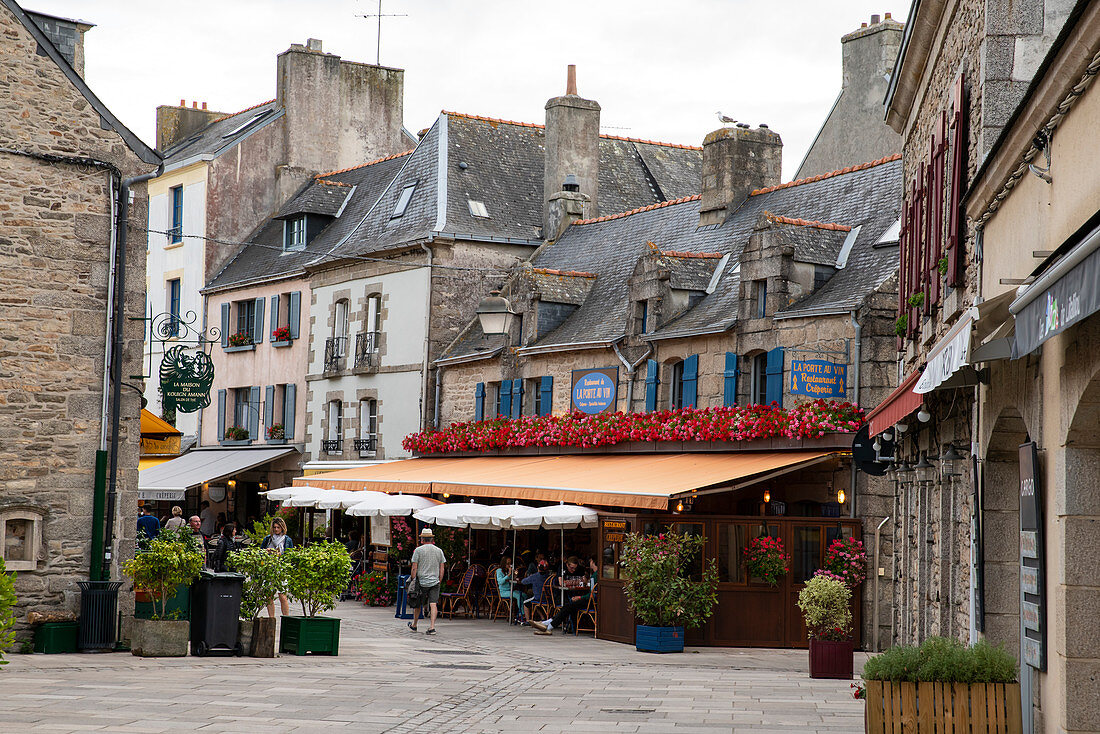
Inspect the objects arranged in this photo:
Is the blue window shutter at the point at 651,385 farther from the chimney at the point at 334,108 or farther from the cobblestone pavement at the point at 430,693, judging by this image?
the chimney at the point at 334,108

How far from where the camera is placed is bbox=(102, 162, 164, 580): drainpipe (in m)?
14.6

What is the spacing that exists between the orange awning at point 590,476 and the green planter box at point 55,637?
5.95 metres

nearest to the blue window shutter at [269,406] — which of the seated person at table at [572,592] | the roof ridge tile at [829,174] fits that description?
the roof ridge tile at [829,174]

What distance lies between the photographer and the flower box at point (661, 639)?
52.7 ft

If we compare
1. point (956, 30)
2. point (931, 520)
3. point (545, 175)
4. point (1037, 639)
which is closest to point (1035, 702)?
point (1037, 639)

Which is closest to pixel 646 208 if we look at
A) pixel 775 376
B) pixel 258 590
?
pixel 775 376

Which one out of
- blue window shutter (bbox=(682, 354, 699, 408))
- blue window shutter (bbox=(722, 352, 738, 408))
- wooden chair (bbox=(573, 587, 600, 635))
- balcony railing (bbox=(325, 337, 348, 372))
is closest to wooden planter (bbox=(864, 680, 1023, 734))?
wooden chair (bbox=(573, 587, 600, 635))

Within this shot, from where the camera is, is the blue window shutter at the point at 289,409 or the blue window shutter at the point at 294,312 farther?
the blue window shutter at the point at 294,312

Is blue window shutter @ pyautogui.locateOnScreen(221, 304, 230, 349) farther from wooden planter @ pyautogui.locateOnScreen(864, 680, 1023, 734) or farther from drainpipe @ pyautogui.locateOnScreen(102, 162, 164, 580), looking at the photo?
wooden planter @ pyautogui.locateOnScreen(864, 680, 1023, 734)

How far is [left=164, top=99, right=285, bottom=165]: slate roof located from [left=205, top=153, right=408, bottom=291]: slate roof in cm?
193

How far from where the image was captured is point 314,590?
14227 millimetres

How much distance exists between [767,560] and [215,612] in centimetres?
660

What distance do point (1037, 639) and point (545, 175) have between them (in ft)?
74.9

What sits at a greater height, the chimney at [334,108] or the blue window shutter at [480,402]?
the chimney at [334,108]
